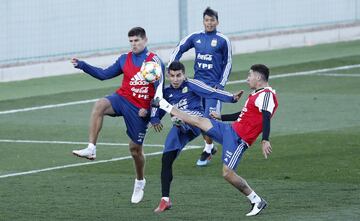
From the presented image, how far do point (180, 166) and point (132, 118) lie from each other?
8.13 ft

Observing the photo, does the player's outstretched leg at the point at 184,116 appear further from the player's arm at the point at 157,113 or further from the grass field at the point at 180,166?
the grass field at the point at 180,166

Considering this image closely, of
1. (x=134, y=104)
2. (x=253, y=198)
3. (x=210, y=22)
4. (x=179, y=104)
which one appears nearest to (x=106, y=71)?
(x=134, y=104)

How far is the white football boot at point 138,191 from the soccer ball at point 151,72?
51.2 inches

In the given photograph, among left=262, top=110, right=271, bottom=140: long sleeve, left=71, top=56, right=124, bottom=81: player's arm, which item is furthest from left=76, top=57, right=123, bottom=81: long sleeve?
left=262, top=110, right=271, bottom=140: long sleeve

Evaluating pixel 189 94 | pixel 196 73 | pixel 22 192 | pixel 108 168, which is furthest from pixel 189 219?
pixel 196 73

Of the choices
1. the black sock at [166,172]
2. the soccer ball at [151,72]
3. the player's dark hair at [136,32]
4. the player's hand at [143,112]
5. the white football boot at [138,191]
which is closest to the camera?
the black sock at [166,172]

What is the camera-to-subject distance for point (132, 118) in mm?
15609

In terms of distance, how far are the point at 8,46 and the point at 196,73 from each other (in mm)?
10544

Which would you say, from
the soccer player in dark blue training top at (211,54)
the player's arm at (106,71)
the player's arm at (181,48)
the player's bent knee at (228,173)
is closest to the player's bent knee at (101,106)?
the player's arm at (106,71)

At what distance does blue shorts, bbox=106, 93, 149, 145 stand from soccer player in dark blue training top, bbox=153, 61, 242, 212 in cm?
39

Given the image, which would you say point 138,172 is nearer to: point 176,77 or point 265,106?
point 176,77

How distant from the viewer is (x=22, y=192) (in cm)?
1588

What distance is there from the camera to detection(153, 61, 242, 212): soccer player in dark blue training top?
14.8 meters

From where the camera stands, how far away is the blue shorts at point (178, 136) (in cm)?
1488
